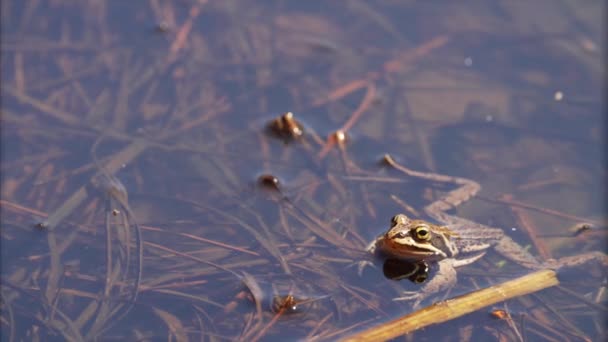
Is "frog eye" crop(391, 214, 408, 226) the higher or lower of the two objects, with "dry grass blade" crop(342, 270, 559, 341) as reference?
higher

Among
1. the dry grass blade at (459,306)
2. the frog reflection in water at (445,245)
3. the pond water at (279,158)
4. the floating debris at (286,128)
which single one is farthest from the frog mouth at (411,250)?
the floating debris at (286,128)

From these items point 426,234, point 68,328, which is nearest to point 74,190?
point 68,328

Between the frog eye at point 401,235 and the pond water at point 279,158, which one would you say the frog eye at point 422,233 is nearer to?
the frog eye at point 401,235

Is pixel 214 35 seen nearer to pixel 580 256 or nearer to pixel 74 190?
pixel 74 190

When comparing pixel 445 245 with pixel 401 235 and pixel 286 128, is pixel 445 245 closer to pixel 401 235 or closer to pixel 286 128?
pixel 401 235

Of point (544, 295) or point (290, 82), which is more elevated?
point (290, 82)

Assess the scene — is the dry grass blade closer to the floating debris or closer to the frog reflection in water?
the frog reflection in water

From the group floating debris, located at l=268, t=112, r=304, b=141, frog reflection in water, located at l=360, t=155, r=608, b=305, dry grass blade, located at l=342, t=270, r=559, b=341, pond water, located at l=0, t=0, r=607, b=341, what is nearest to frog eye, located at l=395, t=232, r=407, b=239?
frog reflection in water, located at l=360, t=155, r=608, b=305
